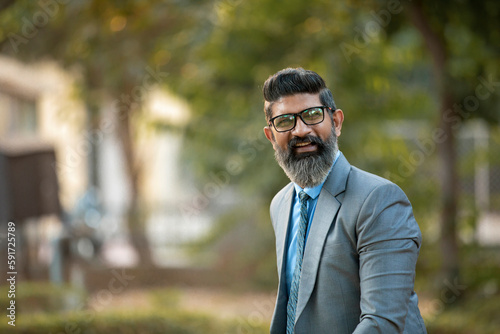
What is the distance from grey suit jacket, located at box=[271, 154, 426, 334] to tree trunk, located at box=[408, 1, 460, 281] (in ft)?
17.3

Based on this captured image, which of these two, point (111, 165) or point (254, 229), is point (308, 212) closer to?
point (254, 229)

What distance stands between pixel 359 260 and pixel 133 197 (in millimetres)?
9392

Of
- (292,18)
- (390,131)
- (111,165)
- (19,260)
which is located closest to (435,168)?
(390,131)

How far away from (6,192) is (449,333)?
467cm

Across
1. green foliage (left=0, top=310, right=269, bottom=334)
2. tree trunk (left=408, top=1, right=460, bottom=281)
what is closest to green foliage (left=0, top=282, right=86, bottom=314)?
green foliage (left=0, top=310, right=269, bottom=334)

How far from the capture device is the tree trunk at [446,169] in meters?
6.96

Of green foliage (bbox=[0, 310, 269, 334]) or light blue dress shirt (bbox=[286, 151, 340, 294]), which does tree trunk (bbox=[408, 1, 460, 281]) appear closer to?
green foliage (bbox=[0, 310, 269, 334])

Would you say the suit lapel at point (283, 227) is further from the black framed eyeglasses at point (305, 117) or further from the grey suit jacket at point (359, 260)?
the black framed eyeglasses at point (305, 117)

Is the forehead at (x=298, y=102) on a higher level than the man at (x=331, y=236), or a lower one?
higher

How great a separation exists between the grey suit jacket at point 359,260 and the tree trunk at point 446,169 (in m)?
5.27

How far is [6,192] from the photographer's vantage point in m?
6.74

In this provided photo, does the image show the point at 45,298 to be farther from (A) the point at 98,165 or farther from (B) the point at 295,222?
(A) the point at 98,165

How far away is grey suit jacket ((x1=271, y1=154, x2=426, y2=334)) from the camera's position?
1.85 metres

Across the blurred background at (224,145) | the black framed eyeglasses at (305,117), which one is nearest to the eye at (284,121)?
the black framed eyeglasses at (305,117)
